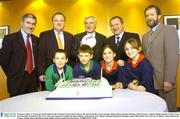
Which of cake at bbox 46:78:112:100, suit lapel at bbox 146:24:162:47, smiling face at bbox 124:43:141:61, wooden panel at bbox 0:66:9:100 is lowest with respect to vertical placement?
wooden panel at bbox 0:66:9:100

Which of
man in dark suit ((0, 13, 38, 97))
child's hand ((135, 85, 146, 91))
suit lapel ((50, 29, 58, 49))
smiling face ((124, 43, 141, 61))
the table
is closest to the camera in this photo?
the table

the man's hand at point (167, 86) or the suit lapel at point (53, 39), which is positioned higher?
the suit lapel at point (53, 39)

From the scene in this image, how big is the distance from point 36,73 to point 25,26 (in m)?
0.23

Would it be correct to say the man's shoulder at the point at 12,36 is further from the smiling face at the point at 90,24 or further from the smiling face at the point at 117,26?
the smiling face at the point at 117,26

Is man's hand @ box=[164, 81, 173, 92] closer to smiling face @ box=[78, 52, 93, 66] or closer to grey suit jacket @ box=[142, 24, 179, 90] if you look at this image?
grey suit jacket @ box=[142, 24, 179, 90]

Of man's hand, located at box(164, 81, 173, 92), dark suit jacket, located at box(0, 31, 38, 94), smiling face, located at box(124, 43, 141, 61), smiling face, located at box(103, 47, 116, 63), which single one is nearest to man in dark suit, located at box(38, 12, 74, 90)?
dark suit jacket, located at box(0, 31, 38, 94)

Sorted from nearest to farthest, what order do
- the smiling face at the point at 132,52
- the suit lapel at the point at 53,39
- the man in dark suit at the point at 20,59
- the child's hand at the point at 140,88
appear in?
the child's hand at the point at 140,88
the smiling face at the point at 132,52
the man in dark suit at the point at 20,59
the suit lapel at the point at 53,39

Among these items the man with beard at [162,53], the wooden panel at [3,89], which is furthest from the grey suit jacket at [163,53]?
the wooden panel at [3,89]

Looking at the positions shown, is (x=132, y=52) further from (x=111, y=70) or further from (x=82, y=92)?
(x=82, y=92)

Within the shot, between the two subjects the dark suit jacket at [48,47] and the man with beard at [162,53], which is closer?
the man with beard at [162,53]

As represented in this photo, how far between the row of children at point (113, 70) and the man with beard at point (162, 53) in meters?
0.08

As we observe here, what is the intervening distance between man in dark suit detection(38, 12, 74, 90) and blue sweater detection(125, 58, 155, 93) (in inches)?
14.3

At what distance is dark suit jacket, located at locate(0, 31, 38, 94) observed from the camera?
1069 millimetres

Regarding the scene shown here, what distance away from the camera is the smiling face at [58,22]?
1.14 metres
